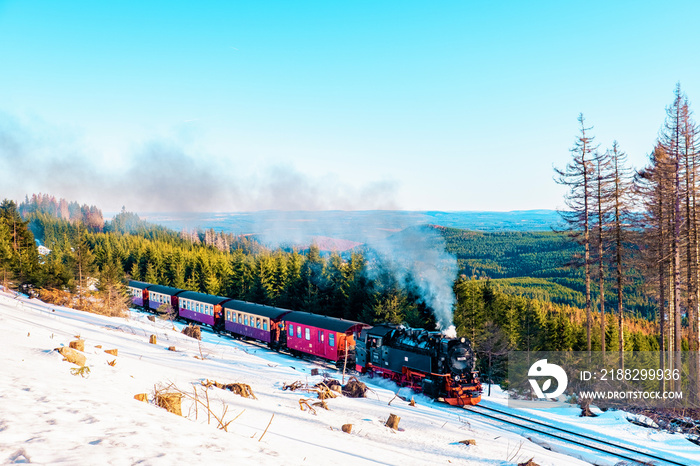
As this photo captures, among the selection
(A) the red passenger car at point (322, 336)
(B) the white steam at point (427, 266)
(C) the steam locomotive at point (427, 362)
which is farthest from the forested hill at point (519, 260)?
(C) the steam locomotive at point (427, 362)

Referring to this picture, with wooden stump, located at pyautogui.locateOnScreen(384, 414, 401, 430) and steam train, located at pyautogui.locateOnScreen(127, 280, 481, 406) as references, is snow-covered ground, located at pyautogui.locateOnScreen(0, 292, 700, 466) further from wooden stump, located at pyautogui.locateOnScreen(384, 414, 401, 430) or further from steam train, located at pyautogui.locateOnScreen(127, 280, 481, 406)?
steam train, located at pyautogui.locateOnScreen(127, 280, 481, 406)

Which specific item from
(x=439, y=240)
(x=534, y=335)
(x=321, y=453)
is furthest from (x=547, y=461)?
(x=534, y=335)

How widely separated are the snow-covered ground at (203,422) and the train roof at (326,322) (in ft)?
19.8

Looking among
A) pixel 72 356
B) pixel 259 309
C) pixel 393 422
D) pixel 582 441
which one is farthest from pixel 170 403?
pixel 259 309

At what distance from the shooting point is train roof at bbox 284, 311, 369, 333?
25.8m

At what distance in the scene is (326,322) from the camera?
27141mm

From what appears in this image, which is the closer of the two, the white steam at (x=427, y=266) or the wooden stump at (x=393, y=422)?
the wooden stump at (x=393, y=422)

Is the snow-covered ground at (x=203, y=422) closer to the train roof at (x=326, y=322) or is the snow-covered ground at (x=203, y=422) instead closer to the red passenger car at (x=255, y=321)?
the train roof at (x=326, y=322)

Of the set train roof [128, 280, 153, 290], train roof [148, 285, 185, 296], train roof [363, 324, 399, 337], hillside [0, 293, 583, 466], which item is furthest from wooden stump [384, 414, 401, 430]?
train roof [128, 280, 153, 290]

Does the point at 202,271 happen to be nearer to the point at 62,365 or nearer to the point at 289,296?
the point at 289,296

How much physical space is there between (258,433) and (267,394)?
5.57m

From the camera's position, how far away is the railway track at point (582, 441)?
1403 centimetres

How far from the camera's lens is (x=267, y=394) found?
13773 mm

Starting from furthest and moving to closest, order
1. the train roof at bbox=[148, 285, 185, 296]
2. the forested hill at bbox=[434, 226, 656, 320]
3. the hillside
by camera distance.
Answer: the forested hill at bbox=[434, 226, 656, 320] < the train roof at bbox=[148, 285, 185, 296] < the hillside
